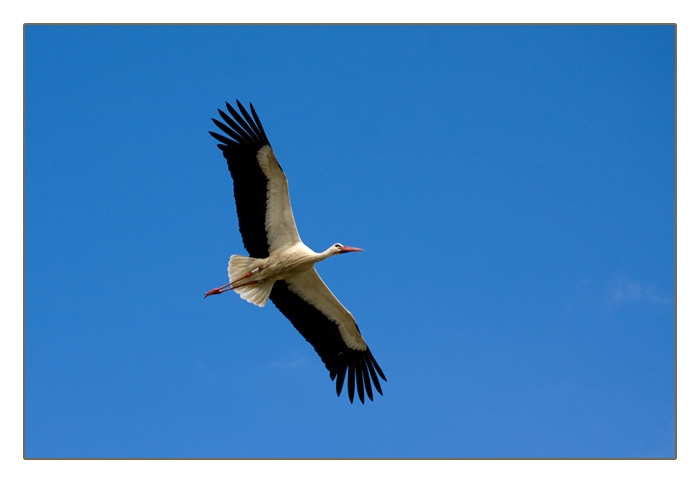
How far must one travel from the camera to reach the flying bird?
980 centimetres

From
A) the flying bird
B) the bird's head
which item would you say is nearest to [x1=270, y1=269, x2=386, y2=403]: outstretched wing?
the flying bird

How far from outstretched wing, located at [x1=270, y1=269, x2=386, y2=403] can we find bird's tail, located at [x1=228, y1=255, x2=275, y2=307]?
0.77ft

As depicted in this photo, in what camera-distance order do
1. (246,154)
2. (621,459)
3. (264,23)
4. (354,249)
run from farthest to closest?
(354,249), (246,154), (264,23), (621,459)

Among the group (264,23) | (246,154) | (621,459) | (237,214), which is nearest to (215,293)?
(237,214)

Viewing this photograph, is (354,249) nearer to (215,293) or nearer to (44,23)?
(215,293)

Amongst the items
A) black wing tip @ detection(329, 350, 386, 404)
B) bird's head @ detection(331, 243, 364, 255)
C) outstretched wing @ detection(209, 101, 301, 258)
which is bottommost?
black wing tip @ detection(329, 350, 386, 404)

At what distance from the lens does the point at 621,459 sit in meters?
7.80

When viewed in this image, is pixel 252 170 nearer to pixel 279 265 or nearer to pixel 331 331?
pixel 279 265

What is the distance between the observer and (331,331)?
11.0 meters

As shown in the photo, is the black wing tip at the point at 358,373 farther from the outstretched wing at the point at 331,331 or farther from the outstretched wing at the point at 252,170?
the outstretched wing at the point at 252,170

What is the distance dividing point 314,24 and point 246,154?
2.15 metres

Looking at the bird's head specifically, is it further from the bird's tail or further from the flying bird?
the bird's tail

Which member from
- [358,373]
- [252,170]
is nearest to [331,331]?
[358,373]

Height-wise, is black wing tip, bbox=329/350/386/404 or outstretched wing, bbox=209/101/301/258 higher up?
outstretched wing, bbox=209/101/301/258
